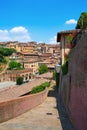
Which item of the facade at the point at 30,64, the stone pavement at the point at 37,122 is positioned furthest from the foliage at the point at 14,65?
the stone pavement at the point at 37,122

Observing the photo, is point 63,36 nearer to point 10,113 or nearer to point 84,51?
point 10,113

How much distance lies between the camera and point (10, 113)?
57.3 feet

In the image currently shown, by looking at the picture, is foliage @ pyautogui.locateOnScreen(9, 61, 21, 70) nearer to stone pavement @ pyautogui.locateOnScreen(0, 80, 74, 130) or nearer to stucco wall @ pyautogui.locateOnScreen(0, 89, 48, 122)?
stucco wall @ pyautogui.locateOnScreen(0, 89, 48, 122)

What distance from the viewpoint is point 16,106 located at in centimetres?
1827

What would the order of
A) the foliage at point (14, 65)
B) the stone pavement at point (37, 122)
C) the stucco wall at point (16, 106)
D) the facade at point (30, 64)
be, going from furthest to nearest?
the facade at point (30, 64) < the foliage at point (14, 65) < the stucco wall at point (16, 106) < the stone pavement at point (37, 122)

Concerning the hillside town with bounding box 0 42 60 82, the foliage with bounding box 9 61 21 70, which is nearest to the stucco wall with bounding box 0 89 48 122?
the hillside town with bounding box 0 42 60 82

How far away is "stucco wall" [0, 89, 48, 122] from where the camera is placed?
16.6 metres

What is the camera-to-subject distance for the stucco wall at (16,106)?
54.4 ft

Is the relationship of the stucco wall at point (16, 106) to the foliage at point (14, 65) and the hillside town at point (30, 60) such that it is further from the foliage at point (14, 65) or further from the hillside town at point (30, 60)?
the foliage at point (14, 65)

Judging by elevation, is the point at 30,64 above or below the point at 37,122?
above

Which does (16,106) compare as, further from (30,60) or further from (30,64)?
(30,60)

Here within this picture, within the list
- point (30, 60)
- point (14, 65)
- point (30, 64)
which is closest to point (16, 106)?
point (14, 65)

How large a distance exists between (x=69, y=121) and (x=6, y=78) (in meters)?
61.1

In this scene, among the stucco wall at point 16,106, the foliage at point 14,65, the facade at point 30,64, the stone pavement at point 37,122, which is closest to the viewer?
the stone pavement at point 37,122
